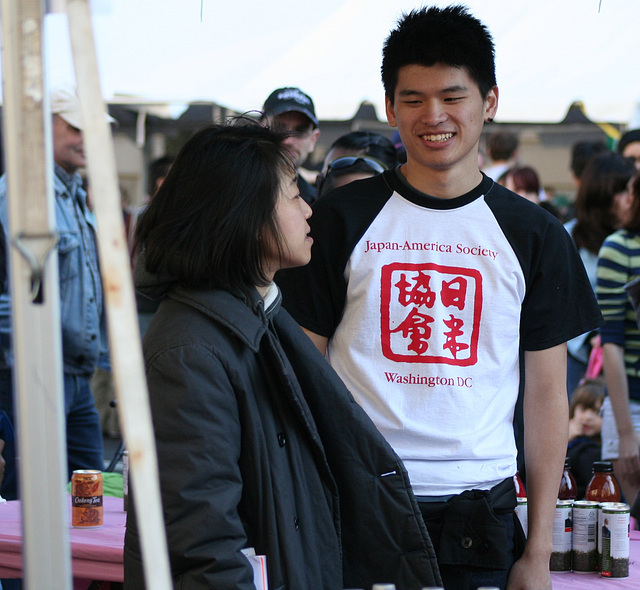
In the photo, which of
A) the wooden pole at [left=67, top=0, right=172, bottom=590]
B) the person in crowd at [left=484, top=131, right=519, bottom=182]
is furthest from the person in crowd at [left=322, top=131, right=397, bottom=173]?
the wooden pole at [left=67, top=0, right=172, bottom=590]

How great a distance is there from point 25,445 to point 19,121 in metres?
0.34

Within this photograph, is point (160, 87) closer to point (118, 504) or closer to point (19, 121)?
point (118, 504)

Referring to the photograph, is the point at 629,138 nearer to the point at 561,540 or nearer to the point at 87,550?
the point at 561,540

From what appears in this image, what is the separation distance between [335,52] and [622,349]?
8.29 ft

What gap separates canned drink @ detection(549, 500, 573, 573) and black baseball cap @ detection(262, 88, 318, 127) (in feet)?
7.54

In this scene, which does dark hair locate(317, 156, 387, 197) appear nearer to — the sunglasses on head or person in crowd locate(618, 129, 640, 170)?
the sunglasses on head

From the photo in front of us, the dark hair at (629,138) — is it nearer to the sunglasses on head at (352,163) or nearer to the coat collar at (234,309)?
the sunglasses on head at (352,163)

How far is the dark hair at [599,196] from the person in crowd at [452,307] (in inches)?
96.6

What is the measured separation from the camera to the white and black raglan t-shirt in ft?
6.45

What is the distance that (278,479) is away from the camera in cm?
166

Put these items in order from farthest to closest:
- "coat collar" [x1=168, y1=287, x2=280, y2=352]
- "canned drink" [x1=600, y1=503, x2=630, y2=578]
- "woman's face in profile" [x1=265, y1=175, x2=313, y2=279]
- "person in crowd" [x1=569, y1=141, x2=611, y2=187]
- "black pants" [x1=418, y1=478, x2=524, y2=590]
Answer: "person in crowd" [x1=569, y1=141, x2=611, y2=187], "canned drink" [x1=600, y1=503, x2=630, y2=578], "black pants" [x1=418, y1=478, x2=524, y2=590], "woman's face in profile" [x1=265, y1=175, x2=313, y2=279], "coat collar" [x1=168, y1=287, x2=280, y2=352]

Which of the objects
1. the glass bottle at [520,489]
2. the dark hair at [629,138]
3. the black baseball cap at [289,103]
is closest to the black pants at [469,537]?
the glass bottle at [520,489]

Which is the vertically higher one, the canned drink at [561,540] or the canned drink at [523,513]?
the canned drink at [523,513]

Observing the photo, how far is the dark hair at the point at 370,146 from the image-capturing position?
3.81m
